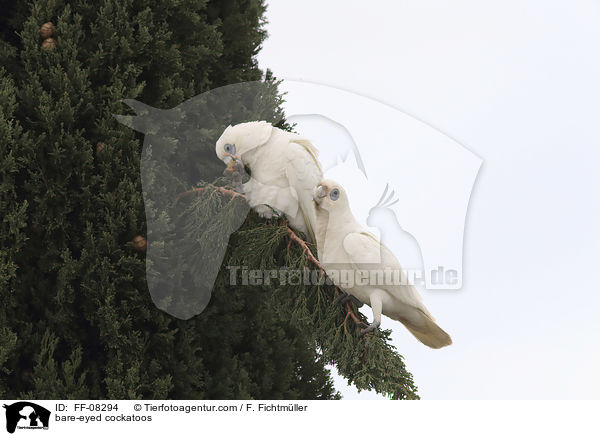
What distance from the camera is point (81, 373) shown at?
11.5ft

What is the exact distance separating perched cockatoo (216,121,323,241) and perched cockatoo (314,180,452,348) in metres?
0.27

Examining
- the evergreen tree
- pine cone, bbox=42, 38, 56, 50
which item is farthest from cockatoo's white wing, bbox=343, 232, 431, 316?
pine cone, bbox=42, 38, 56, 50

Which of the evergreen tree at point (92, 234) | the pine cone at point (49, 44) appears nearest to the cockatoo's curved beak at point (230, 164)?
the evergreen tree at point (92, 234)

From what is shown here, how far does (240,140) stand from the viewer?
332cm

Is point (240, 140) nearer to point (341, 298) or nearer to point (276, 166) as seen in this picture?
point (276, 166)

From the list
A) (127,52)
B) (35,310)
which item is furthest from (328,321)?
(127,52)

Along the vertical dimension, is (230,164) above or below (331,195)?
above

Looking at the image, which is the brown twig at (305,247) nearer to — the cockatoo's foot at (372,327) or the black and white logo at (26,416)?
the cockatoo's foot at (372,327)

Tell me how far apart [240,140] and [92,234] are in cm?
92

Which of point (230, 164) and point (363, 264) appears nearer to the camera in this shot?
point (363, 264)

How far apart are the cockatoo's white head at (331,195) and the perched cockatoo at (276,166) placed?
0.86 feet

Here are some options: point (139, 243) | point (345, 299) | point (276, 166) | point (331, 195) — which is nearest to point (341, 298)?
point (345, 299)

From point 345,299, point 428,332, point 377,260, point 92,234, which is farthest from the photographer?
point 92,234

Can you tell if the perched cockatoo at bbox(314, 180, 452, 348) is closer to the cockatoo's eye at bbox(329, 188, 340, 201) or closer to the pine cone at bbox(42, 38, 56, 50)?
the cockatoo's eye at bbox(329, 188, 340, 201)
